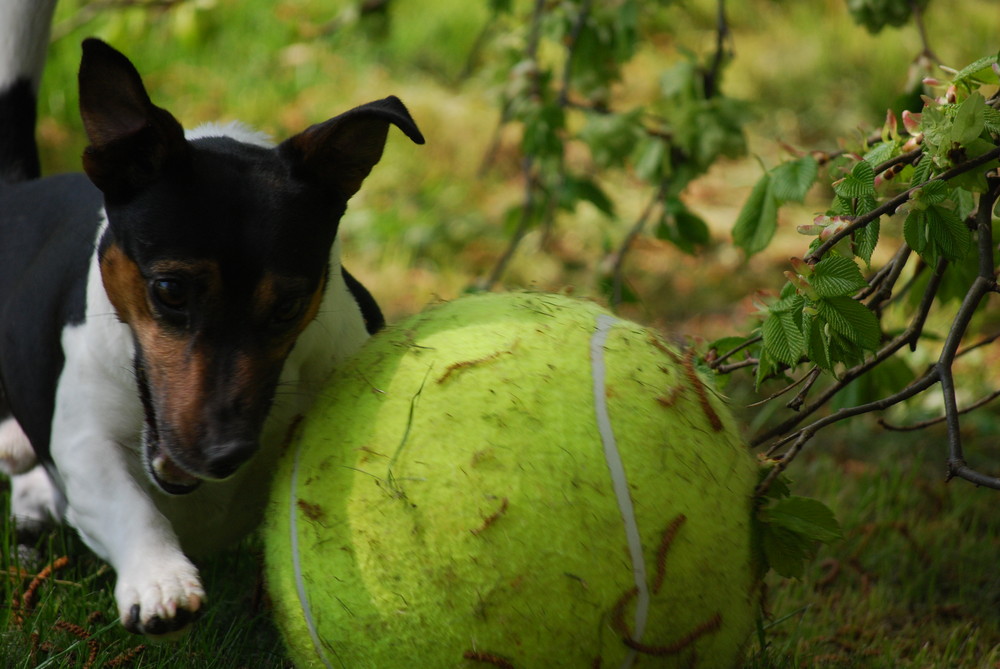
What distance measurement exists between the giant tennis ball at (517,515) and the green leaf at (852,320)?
0.92ft

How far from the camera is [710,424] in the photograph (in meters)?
1.95

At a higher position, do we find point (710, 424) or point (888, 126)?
point (888, 126)

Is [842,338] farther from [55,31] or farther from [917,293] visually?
[55,31]

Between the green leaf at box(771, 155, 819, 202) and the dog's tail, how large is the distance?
219cm

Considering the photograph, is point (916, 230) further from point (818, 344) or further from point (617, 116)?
point (617, 116)

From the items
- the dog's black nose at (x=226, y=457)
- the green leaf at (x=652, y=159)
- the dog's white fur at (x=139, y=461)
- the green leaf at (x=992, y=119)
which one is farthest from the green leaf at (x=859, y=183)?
the green leaf at (x=652, y=159)

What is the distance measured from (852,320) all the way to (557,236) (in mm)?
4130

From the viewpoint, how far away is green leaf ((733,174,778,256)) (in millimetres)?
2441

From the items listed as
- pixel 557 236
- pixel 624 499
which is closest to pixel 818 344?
pixel 624 499

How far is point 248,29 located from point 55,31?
1.84m

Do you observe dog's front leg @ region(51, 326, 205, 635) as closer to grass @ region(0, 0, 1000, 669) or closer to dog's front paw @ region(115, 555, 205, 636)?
dog's front paw @ region(115, 555, 205, 636)

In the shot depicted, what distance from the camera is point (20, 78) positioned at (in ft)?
10.4

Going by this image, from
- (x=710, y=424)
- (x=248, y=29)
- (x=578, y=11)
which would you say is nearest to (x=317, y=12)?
(x=248, y=29)

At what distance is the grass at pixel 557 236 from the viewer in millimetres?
2445
